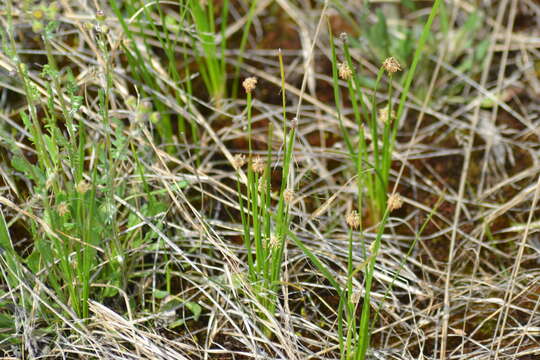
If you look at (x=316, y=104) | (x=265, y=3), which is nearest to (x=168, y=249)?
(x=316, y=104)

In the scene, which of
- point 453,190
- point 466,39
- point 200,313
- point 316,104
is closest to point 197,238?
point 200,313

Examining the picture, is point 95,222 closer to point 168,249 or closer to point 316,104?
point 168,249

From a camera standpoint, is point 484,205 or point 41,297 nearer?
point 41,297

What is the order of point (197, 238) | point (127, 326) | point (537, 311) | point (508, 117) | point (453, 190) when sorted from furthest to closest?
point (508, 117) < point (453, 190) < point (197, 238) < point (537, 311) < point (127, 326)

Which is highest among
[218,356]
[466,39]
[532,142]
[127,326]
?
[466,39]

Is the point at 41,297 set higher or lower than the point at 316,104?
lower

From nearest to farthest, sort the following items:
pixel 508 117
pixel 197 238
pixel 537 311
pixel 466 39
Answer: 1. pixel 537 311
2. pixel 197 238
3. pixel 508 117
4. pixel 466 39

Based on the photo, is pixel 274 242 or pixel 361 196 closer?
pixel 274 242

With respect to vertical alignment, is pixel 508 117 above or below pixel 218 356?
above

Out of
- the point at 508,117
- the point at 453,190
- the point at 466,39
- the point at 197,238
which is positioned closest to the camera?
the point at 197,238

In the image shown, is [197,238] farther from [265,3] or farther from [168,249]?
[265,3]
